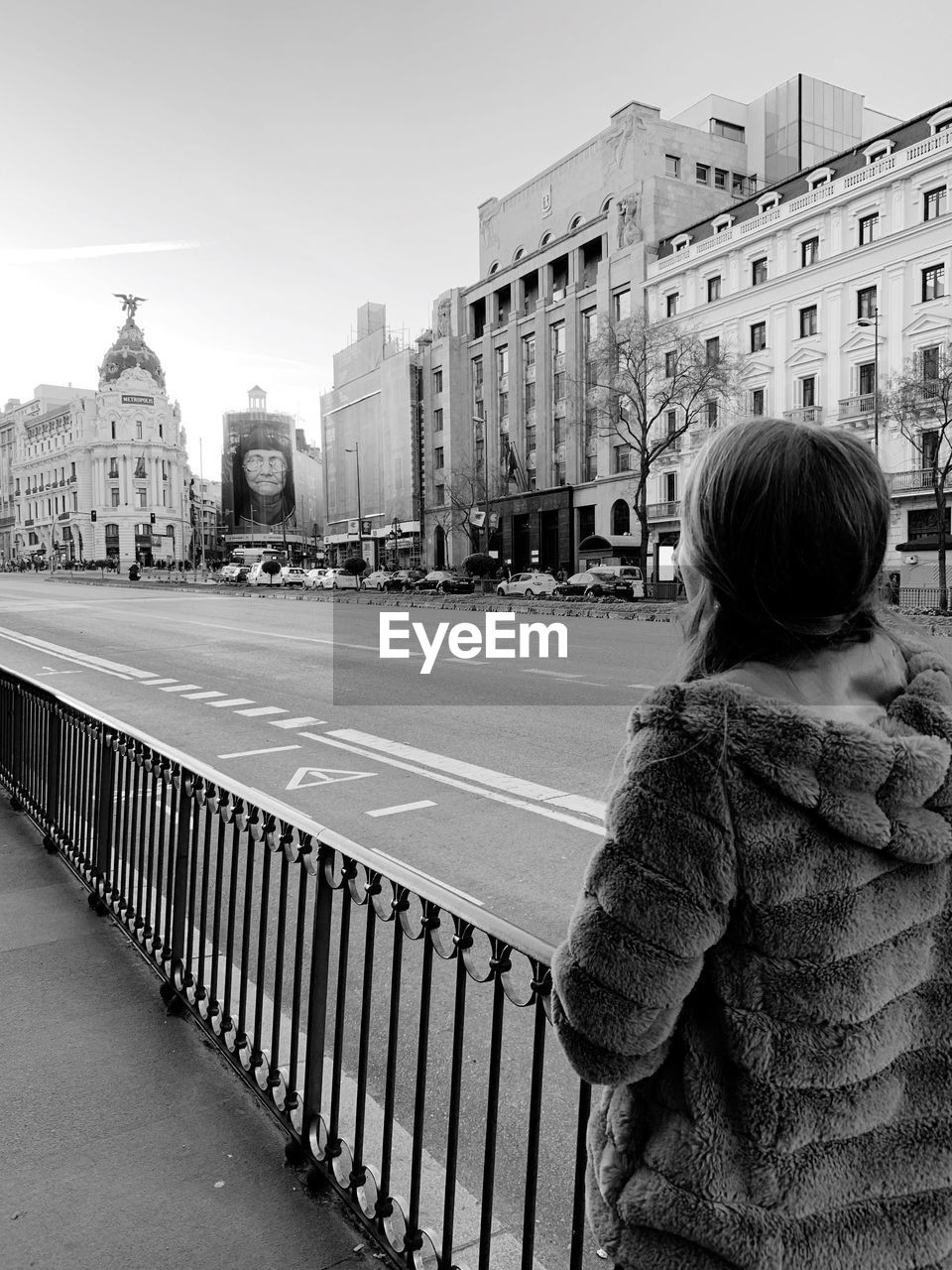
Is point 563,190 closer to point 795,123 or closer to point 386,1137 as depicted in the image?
point 795,123

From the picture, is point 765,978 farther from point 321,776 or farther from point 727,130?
point 727,130

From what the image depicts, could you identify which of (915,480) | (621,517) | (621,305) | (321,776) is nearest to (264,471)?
(621,305)

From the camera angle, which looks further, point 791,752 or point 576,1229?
point 576,1229

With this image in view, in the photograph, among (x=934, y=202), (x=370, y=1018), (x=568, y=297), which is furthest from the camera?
(x=568, y=297)

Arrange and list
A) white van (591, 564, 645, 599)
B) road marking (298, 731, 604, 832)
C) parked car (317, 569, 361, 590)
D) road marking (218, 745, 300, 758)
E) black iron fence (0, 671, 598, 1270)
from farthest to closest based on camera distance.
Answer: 1. parked car (317, 569, 361, 590)
2. white van (591, 564, 645, 599)
3. road marking (218, 745, 300, 758)
4. road marking (298, 731, 604, 832)
5. black iron fence (0, 671, 598, 1270)

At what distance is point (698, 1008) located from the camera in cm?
137

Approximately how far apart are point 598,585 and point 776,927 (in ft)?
128

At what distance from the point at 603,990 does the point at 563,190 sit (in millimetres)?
69650

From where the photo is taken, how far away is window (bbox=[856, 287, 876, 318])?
42.1 m

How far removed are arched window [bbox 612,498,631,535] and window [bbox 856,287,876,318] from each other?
16.3m

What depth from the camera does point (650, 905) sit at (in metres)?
1.27

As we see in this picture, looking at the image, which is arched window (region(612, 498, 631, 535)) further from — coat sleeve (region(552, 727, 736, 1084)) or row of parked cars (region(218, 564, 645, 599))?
coat sleeve (region(552, 727, 736, 1084))

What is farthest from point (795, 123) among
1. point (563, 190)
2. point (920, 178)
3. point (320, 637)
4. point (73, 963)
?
point (73, 963)

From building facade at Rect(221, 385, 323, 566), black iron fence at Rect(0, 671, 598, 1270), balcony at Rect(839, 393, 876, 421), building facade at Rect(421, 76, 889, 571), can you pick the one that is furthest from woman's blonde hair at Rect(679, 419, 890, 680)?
building facade at Rect(221, 385, 323, 566)
